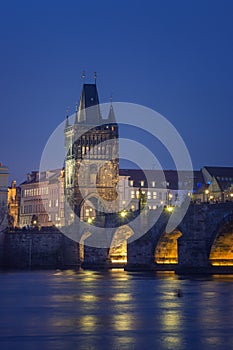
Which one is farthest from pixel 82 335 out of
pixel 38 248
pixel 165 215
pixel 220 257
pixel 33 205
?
pixel 33 205

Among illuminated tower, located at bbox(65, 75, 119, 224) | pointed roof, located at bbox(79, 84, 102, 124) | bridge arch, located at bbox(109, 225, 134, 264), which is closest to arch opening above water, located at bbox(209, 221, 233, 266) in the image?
bridge arch, located at bbox(109, 225, 134, 264)

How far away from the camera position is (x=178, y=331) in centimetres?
3039

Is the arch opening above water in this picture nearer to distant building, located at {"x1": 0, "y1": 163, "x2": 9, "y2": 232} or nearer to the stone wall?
the stone wall

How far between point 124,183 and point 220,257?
277 ft

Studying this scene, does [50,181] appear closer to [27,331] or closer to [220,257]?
[220,257]

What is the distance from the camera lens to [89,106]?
12756 centimetres

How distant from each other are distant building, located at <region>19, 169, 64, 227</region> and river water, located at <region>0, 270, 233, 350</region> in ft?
298

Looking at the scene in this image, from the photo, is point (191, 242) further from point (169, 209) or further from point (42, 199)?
point (42, 199)

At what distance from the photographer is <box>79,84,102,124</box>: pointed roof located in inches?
5012

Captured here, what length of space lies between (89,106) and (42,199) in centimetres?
3856

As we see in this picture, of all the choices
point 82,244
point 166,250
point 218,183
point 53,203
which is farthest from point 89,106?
point 166,250

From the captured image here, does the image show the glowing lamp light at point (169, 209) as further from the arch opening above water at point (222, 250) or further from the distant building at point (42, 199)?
the distant building at point (42, 199)

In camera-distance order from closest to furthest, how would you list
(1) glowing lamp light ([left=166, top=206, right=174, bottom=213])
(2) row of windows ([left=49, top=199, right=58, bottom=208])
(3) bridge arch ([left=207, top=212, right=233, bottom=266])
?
(3) bridge arch ([left=207, top=212, right=233, bottom=266]), (1) glowing lamp light ([left=166, top=206, right=174, bottom=213]), (2) row of windows ([left=49, top=199, right=58, bottom=208])

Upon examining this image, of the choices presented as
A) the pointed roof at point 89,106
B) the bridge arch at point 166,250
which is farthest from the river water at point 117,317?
the pointed roof at point 89,106
